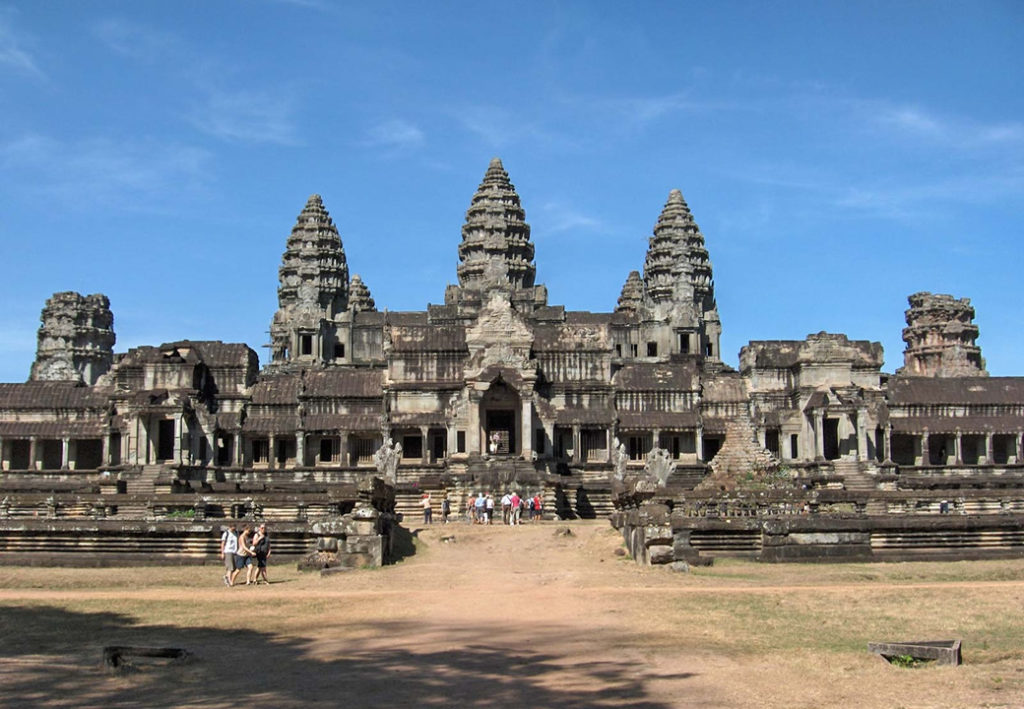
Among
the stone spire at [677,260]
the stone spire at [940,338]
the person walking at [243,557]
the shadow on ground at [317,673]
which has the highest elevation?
the stone spire at [677,260]

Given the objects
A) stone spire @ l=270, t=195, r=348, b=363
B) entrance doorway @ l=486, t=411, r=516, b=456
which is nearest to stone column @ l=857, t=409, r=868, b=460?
entrance doorway @ l=486, t=411, r=516, b=456

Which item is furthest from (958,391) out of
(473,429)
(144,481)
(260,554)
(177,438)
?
(260,554)

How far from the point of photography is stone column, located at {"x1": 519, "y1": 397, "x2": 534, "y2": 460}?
52781 millimetres

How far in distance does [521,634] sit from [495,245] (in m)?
71.1

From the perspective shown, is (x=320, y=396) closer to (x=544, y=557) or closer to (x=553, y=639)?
Result: (x=544, y=557)

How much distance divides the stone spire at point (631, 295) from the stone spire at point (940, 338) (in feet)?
72.0

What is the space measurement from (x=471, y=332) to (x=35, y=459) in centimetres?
2377

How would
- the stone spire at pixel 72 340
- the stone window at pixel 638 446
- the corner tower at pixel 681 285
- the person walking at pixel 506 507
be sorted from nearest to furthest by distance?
1. the person walking at pixel 506 507
2. the stone window at pixel 638 446
3. the corner tower at pixel 681 285
4. the stone spire at pixel 72 340

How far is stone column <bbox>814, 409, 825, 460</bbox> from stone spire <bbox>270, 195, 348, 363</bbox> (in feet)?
137

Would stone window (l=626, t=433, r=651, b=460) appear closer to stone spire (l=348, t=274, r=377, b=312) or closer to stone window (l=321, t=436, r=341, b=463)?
stone window (l=321, t=436, r=341, b=463)

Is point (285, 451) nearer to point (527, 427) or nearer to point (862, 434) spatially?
point (527, 427)

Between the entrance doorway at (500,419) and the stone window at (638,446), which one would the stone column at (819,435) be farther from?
the entrance doorway at (500,419)

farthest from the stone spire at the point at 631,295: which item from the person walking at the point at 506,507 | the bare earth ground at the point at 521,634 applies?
the bare earth ground at the point at 521,634

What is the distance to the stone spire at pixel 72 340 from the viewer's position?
109 metres
